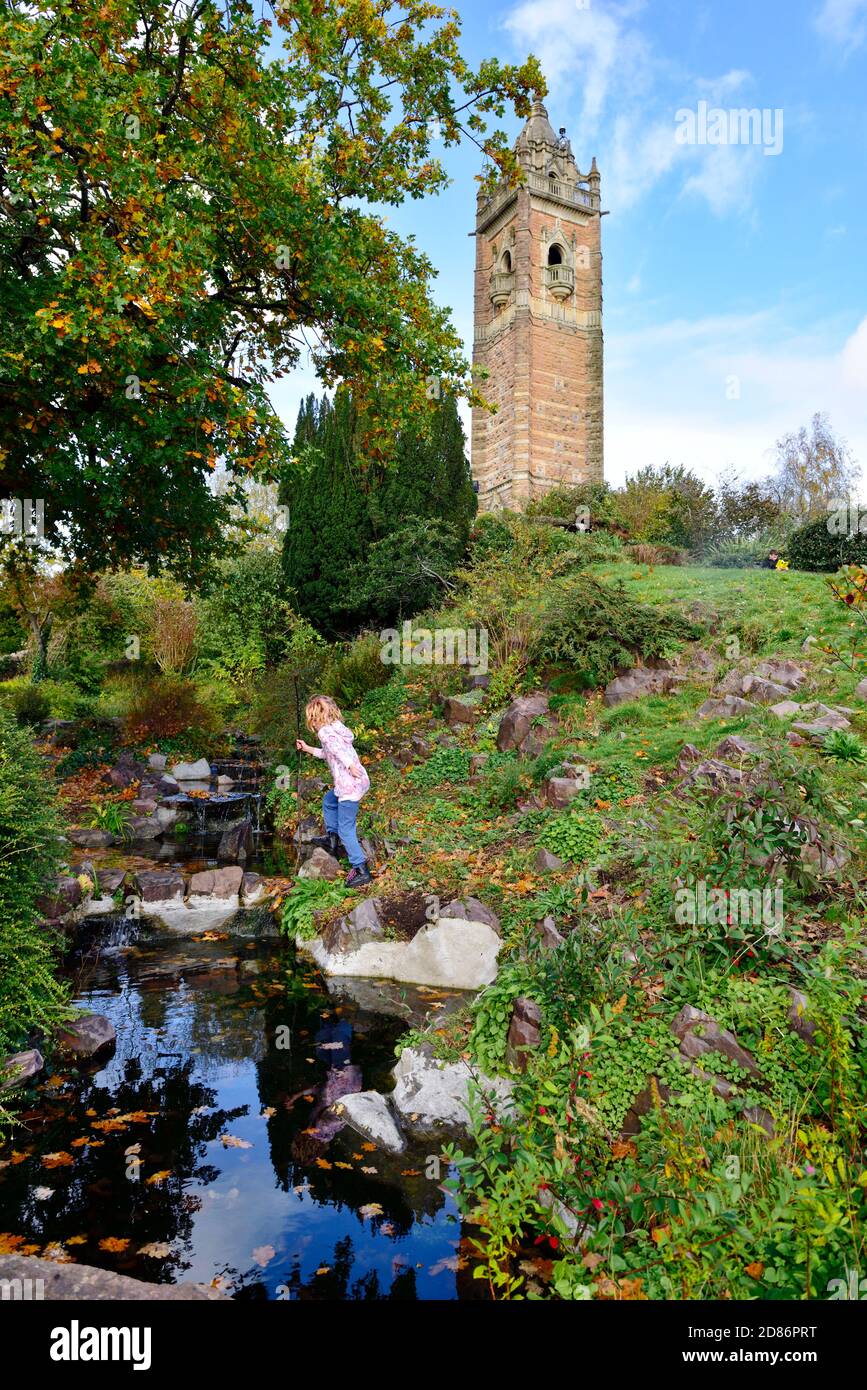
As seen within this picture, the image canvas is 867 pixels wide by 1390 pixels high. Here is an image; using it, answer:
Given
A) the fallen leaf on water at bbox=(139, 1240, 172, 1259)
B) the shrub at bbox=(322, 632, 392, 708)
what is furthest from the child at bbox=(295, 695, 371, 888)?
the shrub at bbox=(322, 632, 392, 708)

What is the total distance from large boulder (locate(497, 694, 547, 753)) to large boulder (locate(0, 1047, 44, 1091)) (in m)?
5.91

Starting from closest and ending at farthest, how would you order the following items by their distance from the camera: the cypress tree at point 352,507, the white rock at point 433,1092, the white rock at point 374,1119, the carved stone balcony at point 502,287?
the white rock at point 374,1119 → the white rock at point 433,1092 → the cypress tree at point 352,507 → the carved stone balcony at point 502,287

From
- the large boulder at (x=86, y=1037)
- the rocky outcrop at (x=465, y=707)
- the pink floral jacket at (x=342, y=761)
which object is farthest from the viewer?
the rocky outcrop at (x=465, y=707)

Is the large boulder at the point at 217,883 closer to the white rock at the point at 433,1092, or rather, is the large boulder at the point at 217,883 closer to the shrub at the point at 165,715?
the white rock at the point at 433,1092

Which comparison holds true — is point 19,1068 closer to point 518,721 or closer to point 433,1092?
point 433,1092

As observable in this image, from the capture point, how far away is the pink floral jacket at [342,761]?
7551 mm

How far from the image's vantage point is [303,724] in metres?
12.4

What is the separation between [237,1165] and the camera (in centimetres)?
391

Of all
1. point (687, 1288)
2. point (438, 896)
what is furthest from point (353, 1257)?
point (438, 896)

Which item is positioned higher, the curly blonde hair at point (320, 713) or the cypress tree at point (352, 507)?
the cypress tree at point (352, 507)

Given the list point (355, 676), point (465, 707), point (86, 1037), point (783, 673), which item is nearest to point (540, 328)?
point (355, 676)

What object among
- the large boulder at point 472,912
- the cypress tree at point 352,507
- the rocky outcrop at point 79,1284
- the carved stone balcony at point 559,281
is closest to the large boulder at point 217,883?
the large boulder at point 472,912

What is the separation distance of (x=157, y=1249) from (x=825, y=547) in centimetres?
1684
